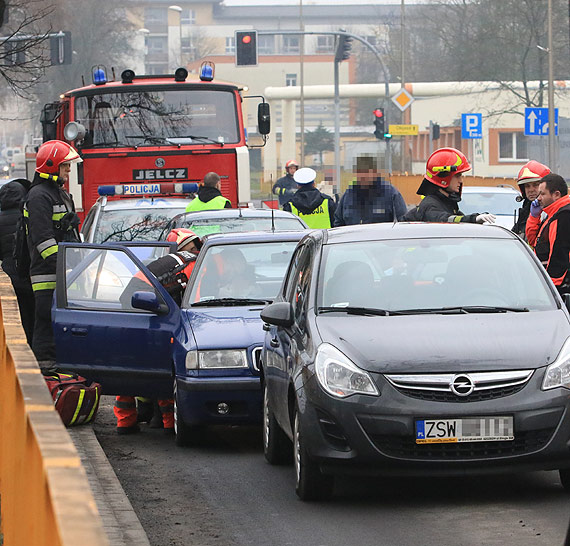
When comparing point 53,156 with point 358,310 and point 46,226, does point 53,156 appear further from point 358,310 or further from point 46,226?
point 358,310

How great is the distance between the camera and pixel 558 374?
705cm

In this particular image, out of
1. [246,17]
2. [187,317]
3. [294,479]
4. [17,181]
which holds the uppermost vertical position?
[246,17]

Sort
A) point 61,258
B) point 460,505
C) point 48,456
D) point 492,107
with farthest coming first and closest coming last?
point 492,107
point 61,258
point 460,505
point 48,456

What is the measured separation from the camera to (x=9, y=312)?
768 centimetres

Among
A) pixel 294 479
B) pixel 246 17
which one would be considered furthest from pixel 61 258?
pixel 246 17

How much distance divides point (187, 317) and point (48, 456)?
246 inches

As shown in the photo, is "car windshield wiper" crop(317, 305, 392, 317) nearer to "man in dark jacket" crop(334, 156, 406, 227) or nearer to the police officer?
"man in dark jacket" crop(334, 156, 406, 227)

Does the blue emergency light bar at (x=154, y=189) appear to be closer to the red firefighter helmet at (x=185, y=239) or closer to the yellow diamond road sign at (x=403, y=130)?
the red firefighter helmet at (x=185, y=239)

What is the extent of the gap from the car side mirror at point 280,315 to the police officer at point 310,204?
849cm

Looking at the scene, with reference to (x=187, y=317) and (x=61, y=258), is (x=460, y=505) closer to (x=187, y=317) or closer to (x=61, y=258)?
(x=187, y=317)

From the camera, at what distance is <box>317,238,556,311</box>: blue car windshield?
7820 millimetres

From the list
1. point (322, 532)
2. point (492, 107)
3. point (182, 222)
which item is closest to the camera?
point (322, 532)

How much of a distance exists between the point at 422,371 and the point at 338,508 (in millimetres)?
888

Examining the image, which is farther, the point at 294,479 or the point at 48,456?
the point at 294,479
